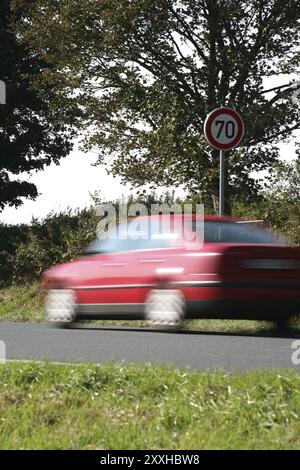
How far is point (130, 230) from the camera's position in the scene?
1421cm

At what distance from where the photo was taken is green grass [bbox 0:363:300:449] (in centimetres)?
623

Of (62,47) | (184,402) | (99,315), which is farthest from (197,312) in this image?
(62,47)

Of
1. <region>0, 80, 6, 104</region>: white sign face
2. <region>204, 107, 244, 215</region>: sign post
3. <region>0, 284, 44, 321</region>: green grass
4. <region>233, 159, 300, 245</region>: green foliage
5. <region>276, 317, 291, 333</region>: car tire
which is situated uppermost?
<region>0, 80, 6, 104</region>: white sign face

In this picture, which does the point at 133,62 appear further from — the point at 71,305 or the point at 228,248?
the point at 228,248

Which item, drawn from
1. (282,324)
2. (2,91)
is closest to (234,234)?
(282,324)

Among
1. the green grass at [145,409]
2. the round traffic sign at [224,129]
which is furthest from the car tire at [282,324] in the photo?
the green grass at [145,409]

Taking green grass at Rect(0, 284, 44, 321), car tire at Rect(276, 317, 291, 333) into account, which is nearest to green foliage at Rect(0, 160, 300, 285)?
green grass at Rect(0, 284, 44, 321)

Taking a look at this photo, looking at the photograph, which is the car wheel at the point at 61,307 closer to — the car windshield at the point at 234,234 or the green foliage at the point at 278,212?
the car windshield at the point at 234,234

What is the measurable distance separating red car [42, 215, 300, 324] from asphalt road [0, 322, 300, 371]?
0.37 metres

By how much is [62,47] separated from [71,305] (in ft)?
37.8

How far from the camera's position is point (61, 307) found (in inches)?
576

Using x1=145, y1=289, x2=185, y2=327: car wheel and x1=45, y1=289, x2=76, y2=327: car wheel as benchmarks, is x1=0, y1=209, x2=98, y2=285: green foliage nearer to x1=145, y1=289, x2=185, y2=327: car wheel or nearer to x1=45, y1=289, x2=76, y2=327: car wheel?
x1=45, y1=289, x2=76, y2=327: car wheel

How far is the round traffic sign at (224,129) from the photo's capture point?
15.5 meters

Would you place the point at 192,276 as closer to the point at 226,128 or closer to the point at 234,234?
the point at 234,234
